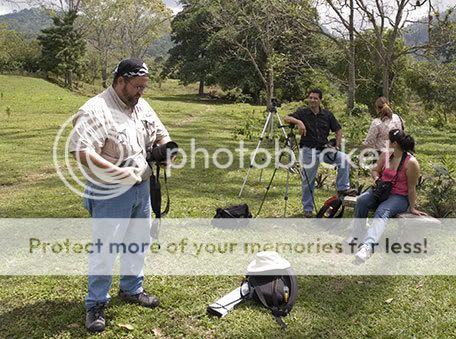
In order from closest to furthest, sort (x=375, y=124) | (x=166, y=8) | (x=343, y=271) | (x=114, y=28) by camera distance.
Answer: (x=343, y=271) < (x=375, y=124) < (x=166, y=8) < (x=114, y=28)

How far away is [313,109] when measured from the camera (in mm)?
6074

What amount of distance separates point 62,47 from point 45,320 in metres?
37.0

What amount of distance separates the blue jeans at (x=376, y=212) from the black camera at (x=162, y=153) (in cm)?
261

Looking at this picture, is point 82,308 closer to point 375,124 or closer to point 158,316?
point 158,316

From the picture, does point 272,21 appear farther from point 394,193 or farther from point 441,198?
point 394,193

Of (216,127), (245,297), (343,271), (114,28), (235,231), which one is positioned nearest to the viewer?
(245,297)

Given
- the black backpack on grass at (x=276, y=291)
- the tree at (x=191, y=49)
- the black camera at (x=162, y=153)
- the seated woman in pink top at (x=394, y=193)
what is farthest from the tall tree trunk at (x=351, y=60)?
the tree at (x=191, y=49)

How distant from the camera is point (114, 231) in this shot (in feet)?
10.6

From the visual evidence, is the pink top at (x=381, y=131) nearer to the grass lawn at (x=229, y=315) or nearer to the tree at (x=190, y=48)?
the grass lawn at (x=229, y=315)

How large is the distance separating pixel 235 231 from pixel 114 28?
45410 mm

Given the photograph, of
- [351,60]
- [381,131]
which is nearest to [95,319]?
[381,131]

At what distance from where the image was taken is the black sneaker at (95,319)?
11.0 feet

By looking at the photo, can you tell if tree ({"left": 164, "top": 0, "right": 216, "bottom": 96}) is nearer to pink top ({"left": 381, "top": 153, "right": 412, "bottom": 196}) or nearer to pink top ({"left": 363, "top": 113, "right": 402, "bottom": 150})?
pink top ({"left": 363, "top": 113, "right": 402, "bottom": 150})

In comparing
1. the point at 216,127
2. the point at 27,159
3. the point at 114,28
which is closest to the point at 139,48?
the point at 114,28
